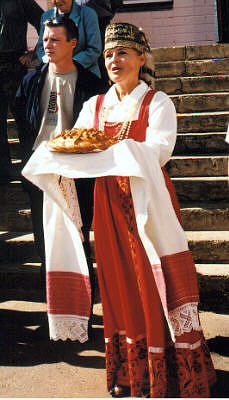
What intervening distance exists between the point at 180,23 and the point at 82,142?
6661 mm

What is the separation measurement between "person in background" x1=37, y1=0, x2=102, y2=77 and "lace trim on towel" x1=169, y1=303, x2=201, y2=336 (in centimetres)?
197

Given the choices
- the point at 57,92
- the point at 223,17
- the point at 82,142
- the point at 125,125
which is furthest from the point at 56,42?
the point at 223,17

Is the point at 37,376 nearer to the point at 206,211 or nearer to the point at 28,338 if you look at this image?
the point at 28,338

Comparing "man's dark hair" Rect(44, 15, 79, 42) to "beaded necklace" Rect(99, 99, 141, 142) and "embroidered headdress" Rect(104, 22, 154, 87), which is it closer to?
"embroidered headdress" Rect(104, 22, 154, 87)

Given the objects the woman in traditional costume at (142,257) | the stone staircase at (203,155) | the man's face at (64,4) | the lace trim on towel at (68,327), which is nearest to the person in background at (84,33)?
the man's face at (64,4)

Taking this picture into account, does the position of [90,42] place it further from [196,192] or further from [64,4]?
[196,192]

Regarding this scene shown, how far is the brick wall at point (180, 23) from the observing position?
8.40 meters

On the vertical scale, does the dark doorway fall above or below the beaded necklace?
above

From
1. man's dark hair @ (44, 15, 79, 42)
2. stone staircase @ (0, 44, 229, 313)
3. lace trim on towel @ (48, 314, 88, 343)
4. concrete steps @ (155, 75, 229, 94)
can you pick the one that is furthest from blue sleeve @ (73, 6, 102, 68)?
concrete steps @ (155, 75, 229, 94)

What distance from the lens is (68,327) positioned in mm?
2742

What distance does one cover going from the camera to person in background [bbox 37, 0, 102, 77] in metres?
3.86

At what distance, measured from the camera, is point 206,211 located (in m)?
4.49

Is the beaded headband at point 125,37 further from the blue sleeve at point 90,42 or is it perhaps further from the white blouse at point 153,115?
the blue sleeve at point 90,42

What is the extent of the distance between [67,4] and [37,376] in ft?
9.20
